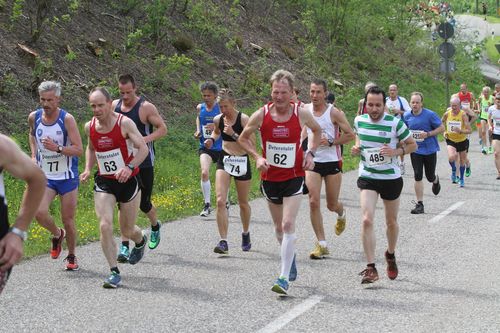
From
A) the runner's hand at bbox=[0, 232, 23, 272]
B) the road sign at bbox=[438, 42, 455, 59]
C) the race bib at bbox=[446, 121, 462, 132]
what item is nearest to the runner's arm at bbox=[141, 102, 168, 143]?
the runner's hand at bbox=[0, 232, 23, 272]

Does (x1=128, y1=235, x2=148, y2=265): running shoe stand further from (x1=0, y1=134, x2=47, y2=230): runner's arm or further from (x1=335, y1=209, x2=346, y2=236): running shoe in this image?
(x1=0, y1=134, x2=47, y2=230): runner's arm

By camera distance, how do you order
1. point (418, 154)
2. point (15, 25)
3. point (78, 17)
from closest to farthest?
point (418, 154), point (15, 25), point (78, 17)

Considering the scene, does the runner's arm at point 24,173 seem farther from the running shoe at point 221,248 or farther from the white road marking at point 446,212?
the white road marking at point 446,212

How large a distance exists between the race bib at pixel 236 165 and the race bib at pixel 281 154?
193 centimetres

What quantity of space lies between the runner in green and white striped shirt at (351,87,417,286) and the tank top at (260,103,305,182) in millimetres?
775

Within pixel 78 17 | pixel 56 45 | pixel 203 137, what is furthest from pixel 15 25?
pixel 203 137

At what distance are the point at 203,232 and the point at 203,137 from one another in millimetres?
2192

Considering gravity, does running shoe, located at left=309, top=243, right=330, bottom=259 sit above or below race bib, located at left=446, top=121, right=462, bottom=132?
below

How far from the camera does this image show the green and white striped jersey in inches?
352

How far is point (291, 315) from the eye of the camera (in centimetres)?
730

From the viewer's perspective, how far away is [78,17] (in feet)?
74.3

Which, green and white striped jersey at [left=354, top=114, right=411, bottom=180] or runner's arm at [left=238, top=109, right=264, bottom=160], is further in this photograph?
green and white striped jersey at [left=354, top=114, right=411, bottom=180]

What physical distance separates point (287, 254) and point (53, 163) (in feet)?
8.96

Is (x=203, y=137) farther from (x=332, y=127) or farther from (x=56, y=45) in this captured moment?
(x=56, y=45)
